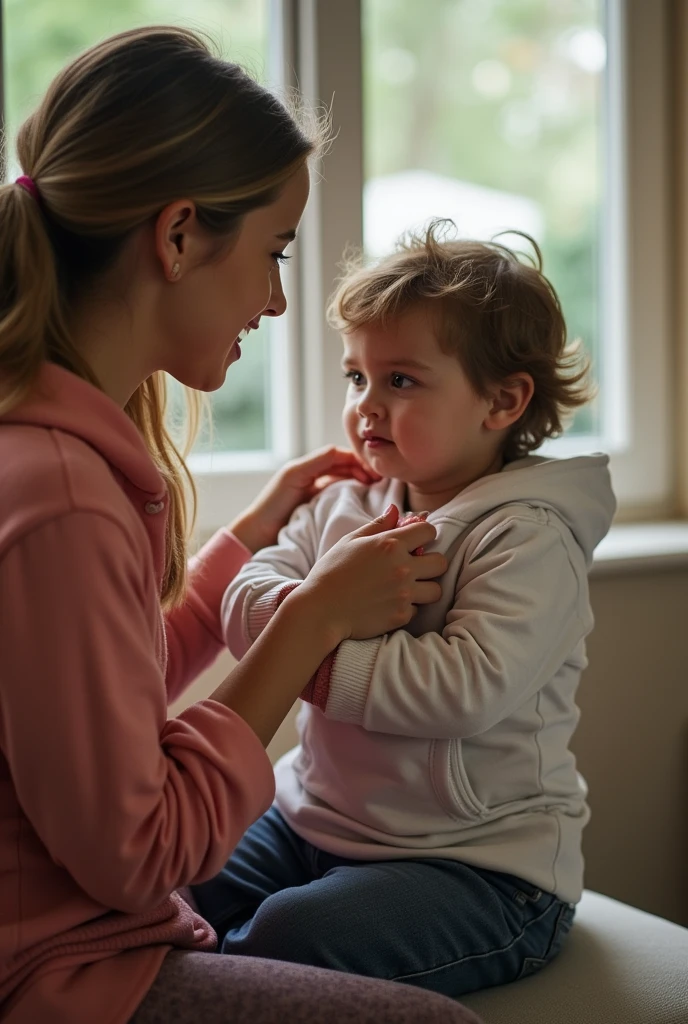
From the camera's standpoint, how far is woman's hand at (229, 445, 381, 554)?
1.45 metres

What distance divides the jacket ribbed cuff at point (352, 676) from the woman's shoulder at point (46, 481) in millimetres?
297

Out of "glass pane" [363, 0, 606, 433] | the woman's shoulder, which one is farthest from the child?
"glass pane" [363, 0, 606, 433]

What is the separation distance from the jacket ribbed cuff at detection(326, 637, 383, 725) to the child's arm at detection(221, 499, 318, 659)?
0.12m

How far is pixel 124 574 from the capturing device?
89cm

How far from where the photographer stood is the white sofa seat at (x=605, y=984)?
1.13 metres

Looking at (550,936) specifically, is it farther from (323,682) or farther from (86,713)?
(86,713)

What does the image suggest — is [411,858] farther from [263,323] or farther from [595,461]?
[263,323]

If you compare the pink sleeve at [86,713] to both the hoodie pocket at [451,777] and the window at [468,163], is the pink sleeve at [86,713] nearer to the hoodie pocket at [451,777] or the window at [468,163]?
the hoodie pocket at [451,777]

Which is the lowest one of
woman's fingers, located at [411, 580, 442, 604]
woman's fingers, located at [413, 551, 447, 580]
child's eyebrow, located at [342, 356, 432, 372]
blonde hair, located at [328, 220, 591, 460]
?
woman's fingers, located at [411, 580, 442, 604]

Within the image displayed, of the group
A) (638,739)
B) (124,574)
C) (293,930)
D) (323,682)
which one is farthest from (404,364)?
(638,739)

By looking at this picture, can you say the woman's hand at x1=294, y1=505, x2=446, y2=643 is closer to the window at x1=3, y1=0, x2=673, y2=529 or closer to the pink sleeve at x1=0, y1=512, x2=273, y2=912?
the pink sleeve at x1=0, y1=512, x2=273, y2=912

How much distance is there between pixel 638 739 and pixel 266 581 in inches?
39.4

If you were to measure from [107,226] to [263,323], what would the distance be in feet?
3.31

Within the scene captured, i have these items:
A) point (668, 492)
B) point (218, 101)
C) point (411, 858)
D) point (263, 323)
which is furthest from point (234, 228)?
point (668, 492)
